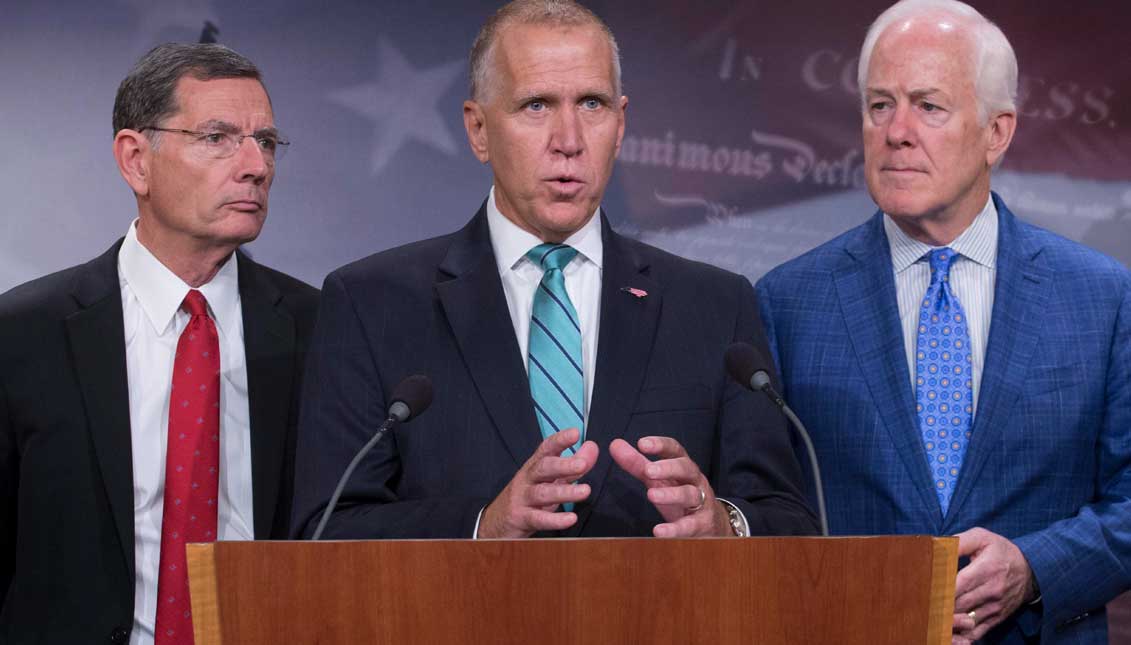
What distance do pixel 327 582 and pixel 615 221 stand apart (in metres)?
2.78

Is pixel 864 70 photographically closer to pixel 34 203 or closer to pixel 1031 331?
pixel 1031 331

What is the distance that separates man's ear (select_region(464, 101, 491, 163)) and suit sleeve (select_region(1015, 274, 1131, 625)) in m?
1.37

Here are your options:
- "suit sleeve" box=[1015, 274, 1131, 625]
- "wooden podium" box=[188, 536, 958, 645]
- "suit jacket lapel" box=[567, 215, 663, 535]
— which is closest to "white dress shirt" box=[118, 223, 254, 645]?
"suit jacket lapel" box=[567, 215, 663, 535]

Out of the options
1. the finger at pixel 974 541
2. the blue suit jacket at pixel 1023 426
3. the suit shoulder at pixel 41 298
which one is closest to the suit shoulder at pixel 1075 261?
the blue suit jacket at pixel 1023 426

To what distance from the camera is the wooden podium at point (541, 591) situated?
1951 mm

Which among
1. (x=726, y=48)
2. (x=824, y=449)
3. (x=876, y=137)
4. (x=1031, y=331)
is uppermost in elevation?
(x=726, y=48)

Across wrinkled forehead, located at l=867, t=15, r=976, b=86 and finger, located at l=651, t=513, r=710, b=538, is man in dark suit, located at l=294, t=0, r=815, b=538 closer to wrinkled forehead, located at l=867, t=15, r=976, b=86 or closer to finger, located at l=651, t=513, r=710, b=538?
finger, located at l=651, t=513, r=710, b=538

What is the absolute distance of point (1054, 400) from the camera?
298cm

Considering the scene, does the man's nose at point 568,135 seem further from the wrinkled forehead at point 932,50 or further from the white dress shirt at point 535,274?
the wrinkled forehead at point 932,50

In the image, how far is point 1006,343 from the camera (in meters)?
3.01

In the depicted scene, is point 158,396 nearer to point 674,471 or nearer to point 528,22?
point 528,22

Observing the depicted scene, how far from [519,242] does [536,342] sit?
0.23 m

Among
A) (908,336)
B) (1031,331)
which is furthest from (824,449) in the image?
(1031,331)

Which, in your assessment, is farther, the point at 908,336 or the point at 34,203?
the point at 34,203
